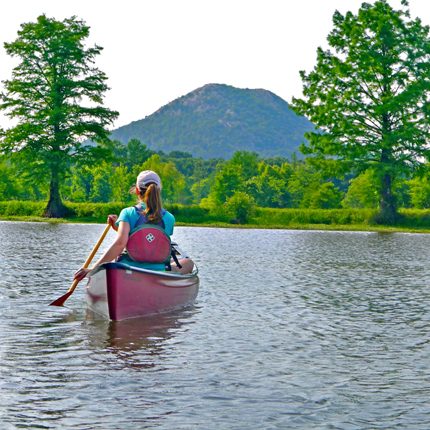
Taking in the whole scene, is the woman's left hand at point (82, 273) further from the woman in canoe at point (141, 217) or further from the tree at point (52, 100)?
the tree at point (52, 100)

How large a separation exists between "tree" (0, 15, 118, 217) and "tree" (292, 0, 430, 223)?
17.1m

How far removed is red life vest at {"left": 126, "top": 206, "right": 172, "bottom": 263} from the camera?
1299 centimetres

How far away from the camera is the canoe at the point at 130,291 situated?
12.5 m

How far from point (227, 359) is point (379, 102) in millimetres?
51971

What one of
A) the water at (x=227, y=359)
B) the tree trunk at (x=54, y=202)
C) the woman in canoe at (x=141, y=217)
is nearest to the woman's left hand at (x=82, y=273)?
the woman in canoe at (x=141, y=217)

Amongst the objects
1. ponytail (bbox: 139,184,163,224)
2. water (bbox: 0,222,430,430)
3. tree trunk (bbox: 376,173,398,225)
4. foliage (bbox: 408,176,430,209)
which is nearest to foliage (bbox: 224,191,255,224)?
tree trunk (bbox: 376,173,398,225)

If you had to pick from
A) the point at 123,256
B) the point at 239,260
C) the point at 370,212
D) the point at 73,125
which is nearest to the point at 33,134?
the point at 73,125

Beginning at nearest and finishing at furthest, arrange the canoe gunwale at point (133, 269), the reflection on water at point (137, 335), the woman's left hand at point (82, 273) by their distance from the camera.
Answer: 1. the reflection on water at point (137, 335)
2. the canoe gunwale at point (133, 269)
3. the woman's left hand at point (82, 273)

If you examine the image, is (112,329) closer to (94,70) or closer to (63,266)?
(63,266)

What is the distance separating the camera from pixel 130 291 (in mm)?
12766

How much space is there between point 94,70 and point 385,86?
23.7m

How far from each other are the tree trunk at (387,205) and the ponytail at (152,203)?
4725 cm

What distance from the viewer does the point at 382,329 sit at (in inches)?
489

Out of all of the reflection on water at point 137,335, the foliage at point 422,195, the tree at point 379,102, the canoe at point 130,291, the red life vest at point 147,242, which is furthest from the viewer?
the foliage at point 422,195
